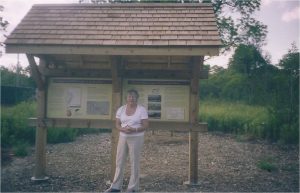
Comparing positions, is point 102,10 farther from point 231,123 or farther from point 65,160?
point 231,123

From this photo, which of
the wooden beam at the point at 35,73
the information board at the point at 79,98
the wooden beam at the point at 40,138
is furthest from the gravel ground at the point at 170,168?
the wooden beam at the point at 35,73

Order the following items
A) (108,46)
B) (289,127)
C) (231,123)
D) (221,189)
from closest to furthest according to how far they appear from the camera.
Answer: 1. (108,46)
2. (221,189)
3. (289,127)
4. (231,123)

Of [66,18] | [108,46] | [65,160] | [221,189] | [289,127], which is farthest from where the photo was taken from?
[289,127]

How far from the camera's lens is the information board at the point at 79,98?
7.53m

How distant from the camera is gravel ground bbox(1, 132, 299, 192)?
24.5ft

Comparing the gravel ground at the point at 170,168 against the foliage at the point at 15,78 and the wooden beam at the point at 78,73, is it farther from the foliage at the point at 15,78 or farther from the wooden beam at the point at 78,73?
the foliage at the point at 15,78

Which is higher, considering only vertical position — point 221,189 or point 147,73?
point 147,73

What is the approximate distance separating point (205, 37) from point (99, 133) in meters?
11.9

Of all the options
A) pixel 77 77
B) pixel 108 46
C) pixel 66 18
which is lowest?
pixel 77 77

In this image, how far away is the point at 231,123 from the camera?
695 inches

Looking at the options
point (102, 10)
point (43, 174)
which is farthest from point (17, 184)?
point (102, 10)

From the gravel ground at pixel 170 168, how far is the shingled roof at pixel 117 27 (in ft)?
9.80

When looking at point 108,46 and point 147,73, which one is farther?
point 147,73

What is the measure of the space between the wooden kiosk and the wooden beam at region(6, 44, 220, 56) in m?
0.02
